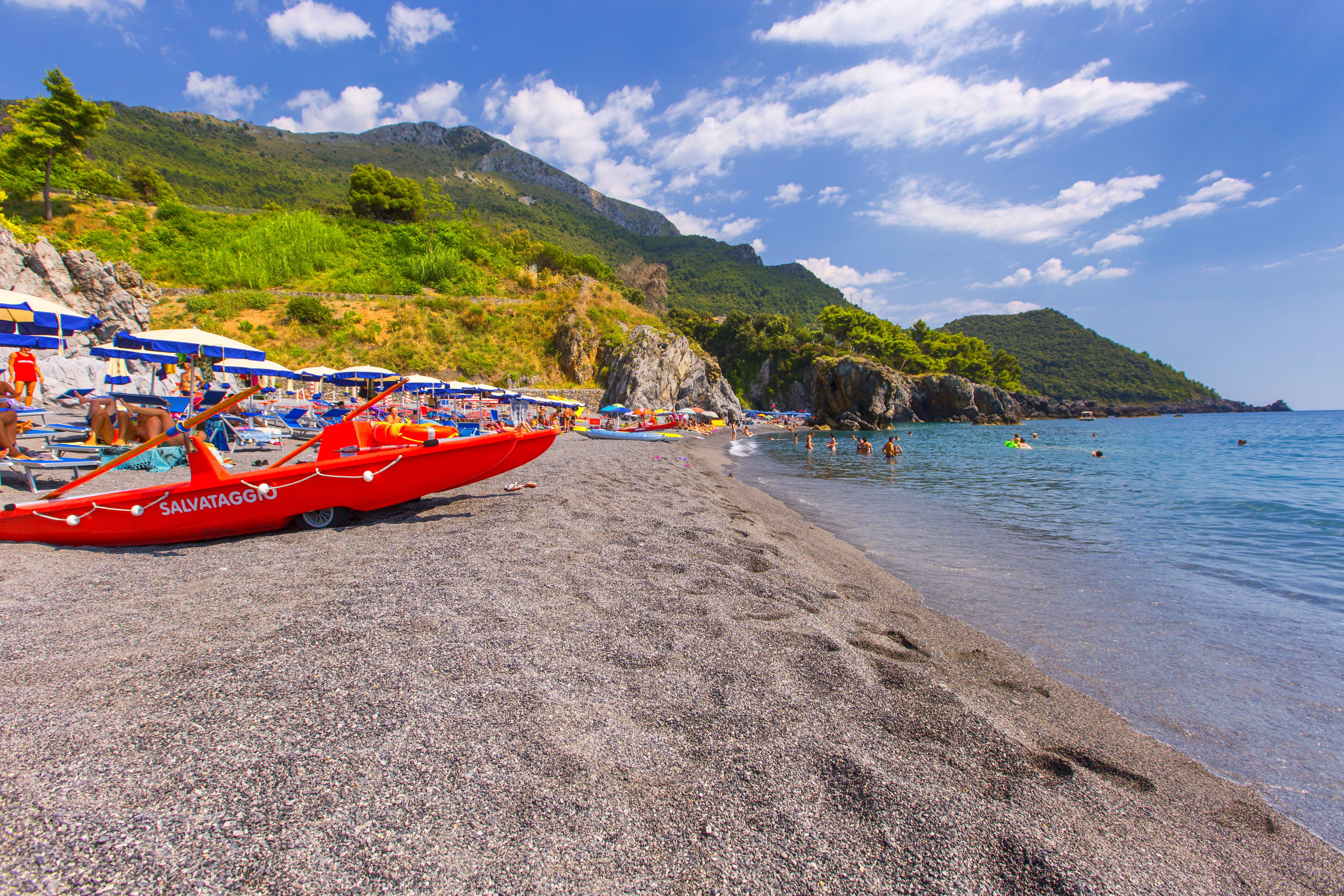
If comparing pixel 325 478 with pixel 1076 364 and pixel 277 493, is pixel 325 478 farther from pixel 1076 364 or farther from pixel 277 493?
pixel 1076 364

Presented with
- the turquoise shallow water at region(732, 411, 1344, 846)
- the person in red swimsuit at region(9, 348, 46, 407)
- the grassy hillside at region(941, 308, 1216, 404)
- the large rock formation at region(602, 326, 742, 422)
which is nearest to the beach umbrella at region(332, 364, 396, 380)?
the person in red swimsuit at region(9, 348, 46, 407)

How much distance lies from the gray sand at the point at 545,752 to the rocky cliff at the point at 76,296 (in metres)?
20.7

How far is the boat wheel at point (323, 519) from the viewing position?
6.02m

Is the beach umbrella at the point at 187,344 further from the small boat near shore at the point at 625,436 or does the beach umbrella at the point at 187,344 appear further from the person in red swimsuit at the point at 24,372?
the small boat near shore at the point at 625,436

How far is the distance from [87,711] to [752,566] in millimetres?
5058

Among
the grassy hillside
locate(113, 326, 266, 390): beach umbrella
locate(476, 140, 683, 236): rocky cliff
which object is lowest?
locate(113, 326, 266, 390): beach umbrella

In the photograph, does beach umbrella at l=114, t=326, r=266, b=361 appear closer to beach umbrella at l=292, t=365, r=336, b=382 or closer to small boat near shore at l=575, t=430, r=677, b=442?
beach umbrella at l=292, t=365, r=336, b=382

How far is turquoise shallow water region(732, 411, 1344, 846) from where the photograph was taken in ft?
11.9

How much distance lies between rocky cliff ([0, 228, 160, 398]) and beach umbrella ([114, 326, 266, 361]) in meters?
8.64

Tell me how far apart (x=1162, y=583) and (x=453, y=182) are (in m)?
128

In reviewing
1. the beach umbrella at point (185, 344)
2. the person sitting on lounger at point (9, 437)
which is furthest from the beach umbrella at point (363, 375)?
the person sitting on lounger at point (9, 437)

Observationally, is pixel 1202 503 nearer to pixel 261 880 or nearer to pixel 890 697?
pixel 890 697

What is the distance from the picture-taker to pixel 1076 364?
11506cm

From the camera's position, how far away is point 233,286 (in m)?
34.9
